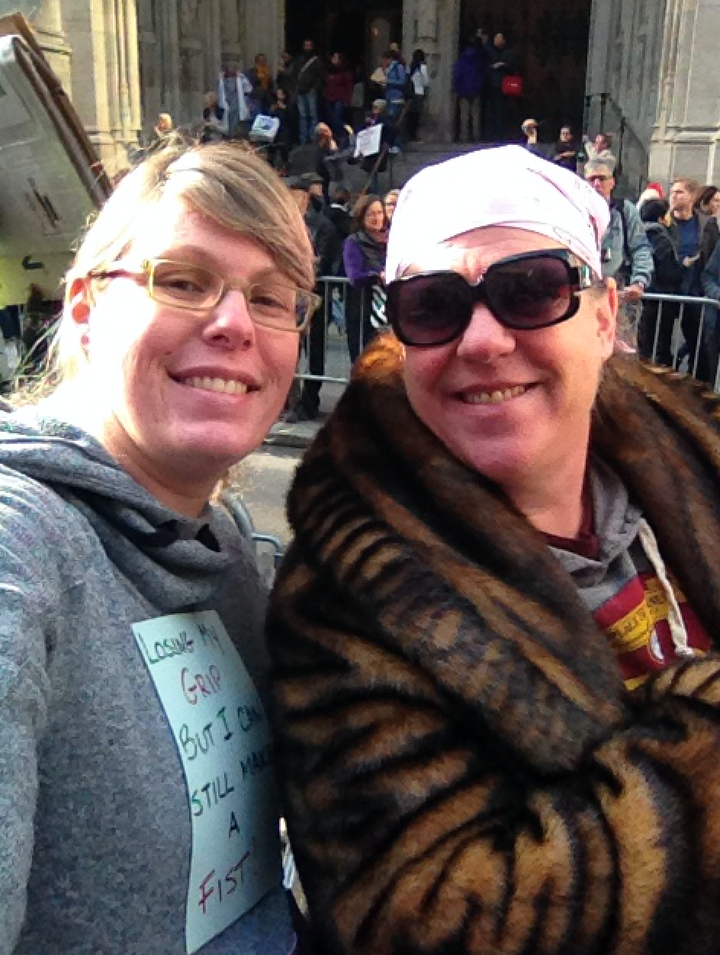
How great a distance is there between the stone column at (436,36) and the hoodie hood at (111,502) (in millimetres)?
21414

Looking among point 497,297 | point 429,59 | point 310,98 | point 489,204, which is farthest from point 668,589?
point 429,59

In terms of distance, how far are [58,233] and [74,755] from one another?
2772 millimetres

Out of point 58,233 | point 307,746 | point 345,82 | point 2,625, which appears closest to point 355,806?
point 307,746

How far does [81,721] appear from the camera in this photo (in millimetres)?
1292

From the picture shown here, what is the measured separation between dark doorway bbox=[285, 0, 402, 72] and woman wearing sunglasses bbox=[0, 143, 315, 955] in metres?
23.6

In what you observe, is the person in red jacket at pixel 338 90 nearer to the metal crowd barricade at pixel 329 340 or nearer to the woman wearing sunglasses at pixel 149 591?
the metal crowd barricade at pixel 329 340

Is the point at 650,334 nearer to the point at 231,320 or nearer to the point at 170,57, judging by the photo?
the point at 231,320

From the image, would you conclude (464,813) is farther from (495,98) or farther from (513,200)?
(495,98)

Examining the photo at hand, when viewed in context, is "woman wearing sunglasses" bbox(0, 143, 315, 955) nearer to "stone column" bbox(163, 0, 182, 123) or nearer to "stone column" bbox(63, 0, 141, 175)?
"stone column" bbox(63, 0, 141, 175)

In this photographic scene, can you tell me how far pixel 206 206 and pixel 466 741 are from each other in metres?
0.92

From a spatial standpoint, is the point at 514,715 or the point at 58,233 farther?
the point at 58,233

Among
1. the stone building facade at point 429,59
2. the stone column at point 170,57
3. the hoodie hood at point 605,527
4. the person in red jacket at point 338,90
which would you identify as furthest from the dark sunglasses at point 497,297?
the stone column at point 170,57

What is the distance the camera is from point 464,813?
1.36 m

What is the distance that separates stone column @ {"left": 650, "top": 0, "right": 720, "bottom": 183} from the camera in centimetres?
1458
